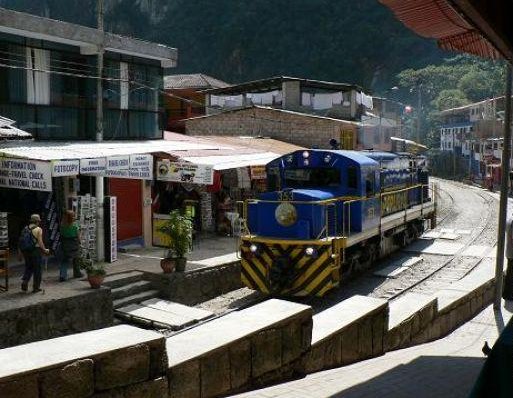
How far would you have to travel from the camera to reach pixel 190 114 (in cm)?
4053

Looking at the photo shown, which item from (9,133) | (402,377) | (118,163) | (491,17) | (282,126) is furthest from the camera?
(282,126)

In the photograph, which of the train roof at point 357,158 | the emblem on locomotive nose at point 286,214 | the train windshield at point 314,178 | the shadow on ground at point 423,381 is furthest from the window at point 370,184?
the shadow on ground at point 423,381

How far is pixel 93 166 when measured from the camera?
1413 centimetres

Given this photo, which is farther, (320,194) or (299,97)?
(299,97)

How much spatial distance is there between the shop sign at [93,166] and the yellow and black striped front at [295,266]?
3.72m

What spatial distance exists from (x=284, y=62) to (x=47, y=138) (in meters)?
72.0

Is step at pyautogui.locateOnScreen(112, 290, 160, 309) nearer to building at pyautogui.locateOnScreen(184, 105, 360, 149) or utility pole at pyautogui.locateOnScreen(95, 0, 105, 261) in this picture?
utility pole at pyautogui.locateOnScreen(95, 0, 105, 261)

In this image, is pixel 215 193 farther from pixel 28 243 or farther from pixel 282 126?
pixel 28 243

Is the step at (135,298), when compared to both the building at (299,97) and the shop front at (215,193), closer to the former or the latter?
the shop front at (215,193)

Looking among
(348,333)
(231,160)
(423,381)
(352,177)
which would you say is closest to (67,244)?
(352,177)

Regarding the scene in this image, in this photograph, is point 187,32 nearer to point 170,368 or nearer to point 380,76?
point 380,76

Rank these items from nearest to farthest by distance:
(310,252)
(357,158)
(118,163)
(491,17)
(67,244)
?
(491,17) < (67,244) < (310,252) < (118,163) < (357,158)

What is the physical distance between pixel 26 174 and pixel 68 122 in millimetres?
4155

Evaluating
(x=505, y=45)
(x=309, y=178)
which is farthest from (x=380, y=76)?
(x=505, y=45)
